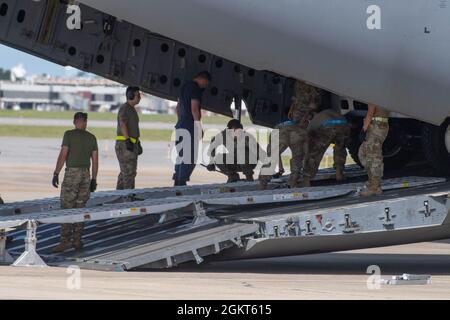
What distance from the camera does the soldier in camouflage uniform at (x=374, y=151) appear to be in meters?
15.2

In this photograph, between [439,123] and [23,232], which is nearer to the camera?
[439,123]

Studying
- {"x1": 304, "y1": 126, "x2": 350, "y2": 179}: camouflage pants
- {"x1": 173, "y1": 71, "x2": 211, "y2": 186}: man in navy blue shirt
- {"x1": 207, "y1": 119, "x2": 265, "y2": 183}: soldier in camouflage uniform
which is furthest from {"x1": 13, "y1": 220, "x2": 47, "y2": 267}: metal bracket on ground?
{"x1": 207, "y1": 119, "x2": 265, "y2": 183}: soldier in camouflage uniform

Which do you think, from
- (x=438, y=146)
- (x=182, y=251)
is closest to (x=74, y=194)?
(x=182, y=251)

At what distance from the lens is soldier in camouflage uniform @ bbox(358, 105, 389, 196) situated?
49.8 ft

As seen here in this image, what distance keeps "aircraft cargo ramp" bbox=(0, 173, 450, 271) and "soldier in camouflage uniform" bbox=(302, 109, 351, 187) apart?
124 centimetres

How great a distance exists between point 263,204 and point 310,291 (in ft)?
11.1

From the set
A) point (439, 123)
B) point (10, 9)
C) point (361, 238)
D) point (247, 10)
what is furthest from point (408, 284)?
point (10, 9)

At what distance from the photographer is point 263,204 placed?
627 inches

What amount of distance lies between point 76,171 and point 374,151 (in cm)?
377

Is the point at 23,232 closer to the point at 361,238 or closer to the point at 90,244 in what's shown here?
the point at 90,244

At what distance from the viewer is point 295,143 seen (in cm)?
1642

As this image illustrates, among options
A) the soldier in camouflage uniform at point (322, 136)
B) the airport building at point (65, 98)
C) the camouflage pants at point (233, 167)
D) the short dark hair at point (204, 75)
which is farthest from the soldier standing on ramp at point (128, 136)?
the airport building at point (65, 98)

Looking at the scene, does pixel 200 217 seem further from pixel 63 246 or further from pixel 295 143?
pixel 295 143
